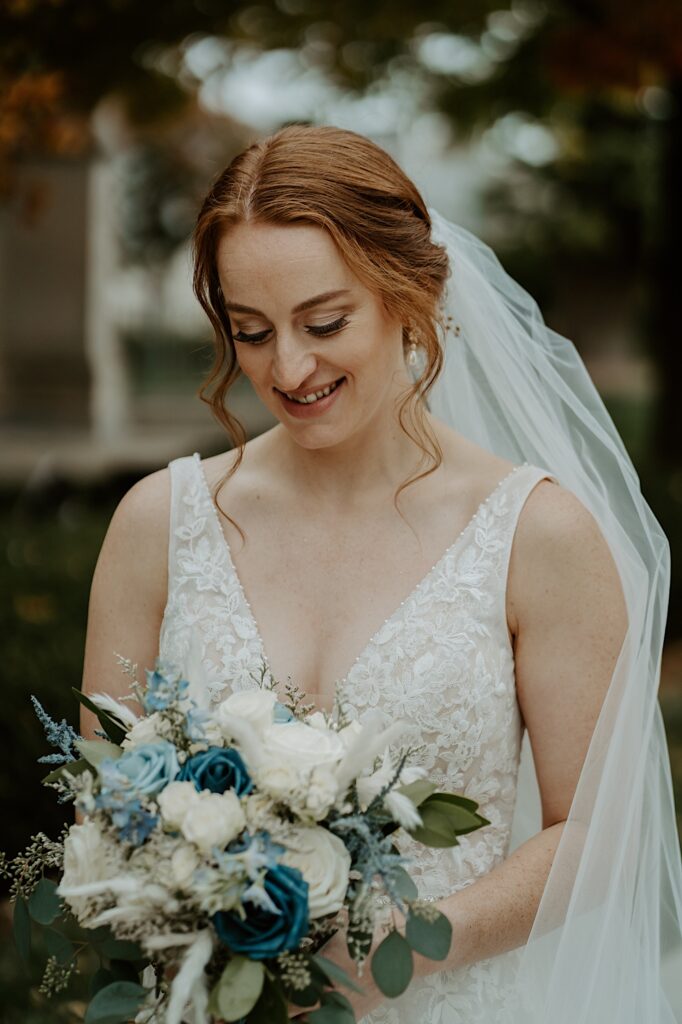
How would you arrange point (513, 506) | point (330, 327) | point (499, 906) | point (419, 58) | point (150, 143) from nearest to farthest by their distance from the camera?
point (499, 906) → point (330, 327) → point (513, 506) → point (419, 58) → point (150, 143)

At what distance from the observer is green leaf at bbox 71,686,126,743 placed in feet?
6.77

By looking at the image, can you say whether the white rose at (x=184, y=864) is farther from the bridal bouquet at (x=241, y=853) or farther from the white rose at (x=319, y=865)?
the white rose at (x=319, y=865)

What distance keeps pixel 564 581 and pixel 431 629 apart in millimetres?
287

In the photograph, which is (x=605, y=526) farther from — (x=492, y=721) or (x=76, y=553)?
(x=76, y=553)

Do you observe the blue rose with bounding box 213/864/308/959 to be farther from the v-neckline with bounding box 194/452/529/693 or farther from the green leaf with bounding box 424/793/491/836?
the v-neckline with bounding box 194/452/529/693

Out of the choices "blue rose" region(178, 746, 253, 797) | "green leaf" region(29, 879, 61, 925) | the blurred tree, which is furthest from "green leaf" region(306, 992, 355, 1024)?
the blurred tree

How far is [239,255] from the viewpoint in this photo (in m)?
2.42

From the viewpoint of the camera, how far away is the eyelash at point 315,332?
241cm

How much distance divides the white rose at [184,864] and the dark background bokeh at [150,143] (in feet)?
4.98

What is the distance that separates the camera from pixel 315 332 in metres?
2.42

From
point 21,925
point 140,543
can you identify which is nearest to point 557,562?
point 140,543

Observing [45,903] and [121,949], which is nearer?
[121,949]

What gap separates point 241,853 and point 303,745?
18cm

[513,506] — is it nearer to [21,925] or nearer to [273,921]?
[273,921]
